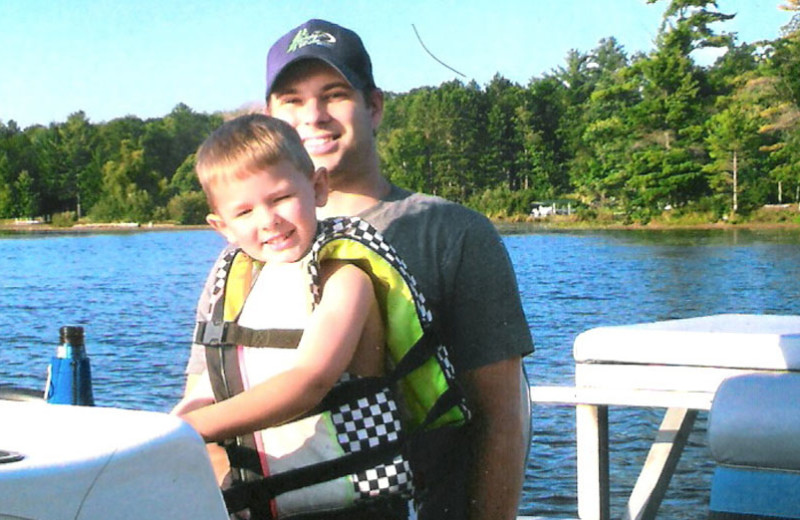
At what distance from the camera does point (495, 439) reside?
6.25 feet

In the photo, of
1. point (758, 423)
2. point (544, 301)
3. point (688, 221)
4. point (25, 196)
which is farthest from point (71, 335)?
point (25, 196)

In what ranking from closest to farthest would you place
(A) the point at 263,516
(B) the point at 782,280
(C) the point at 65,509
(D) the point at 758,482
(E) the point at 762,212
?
(C) the point at 65,509 < (A) the point at 263,516 < (D) the point at 758,482 < (B) the point at 782,280 < (E) the point at 762,212

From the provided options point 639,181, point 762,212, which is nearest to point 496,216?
point 639,181

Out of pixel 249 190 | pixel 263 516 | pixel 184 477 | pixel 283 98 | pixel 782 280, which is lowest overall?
pixel 782 280

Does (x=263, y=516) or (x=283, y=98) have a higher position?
(x=283, y=98)

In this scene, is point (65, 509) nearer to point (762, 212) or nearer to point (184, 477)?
point (184, 477)

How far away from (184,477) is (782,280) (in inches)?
1458

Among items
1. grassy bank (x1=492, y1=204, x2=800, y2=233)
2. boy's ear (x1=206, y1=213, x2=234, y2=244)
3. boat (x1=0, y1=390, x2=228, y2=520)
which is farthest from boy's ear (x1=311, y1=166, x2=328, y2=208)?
grassy bank (x1=492, y1=204, x2=800, y2=233)

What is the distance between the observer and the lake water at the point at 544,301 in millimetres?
13872

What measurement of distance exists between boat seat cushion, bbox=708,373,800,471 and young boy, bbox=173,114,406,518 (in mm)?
960

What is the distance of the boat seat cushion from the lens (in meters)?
2.33

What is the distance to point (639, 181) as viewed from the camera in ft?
174

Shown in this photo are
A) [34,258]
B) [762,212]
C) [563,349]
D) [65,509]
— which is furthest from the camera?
[762,212]

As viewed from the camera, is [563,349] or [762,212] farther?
[762,212]
